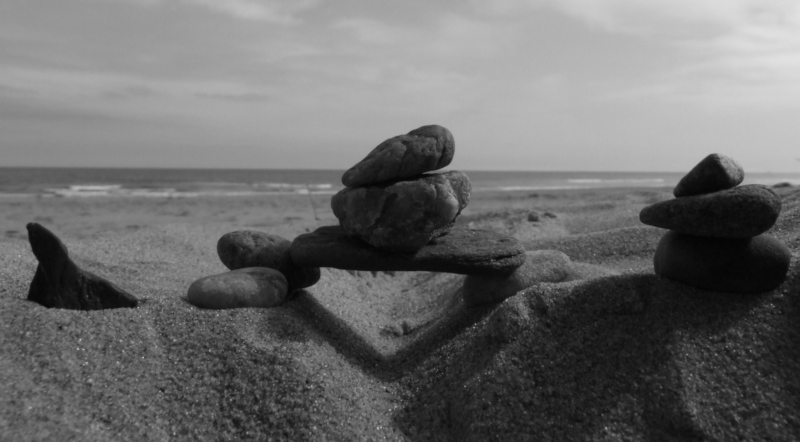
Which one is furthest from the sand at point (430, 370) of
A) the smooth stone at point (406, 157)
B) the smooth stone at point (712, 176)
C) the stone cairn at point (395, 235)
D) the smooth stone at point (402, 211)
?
the smooth stone at point (406, 157)

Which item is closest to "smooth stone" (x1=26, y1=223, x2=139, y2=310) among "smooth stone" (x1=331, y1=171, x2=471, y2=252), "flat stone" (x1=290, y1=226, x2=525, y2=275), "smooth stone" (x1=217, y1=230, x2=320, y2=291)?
"smooth stone" (x1=217, y1=230, x2=320, y2=291)

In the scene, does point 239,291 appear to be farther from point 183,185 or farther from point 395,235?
point 183,185

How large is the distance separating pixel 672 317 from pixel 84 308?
143 inches

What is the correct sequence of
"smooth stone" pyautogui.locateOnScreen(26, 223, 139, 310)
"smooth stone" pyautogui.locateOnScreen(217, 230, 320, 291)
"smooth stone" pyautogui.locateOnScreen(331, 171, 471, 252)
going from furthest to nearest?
"smooth stone" pyautogui.locateOnScreen(217, 230, 320, 291) → "smooth stone" pyautogui.locateOnScreen(331, 171, 471, 252) → "smooth stone" pyautogui.locateOnScreen(26, 223, 139, 310)

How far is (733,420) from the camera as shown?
2508 mm

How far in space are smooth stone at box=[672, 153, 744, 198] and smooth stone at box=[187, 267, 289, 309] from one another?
9.29 feet

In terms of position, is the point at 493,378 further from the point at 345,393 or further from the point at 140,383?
the point at 140,383

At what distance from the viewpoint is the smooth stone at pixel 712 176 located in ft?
10.1

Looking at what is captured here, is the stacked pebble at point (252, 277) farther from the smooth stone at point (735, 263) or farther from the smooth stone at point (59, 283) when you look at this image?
the smooth stone at point (735, 263)

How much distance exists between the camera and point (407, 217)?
3.47 meters

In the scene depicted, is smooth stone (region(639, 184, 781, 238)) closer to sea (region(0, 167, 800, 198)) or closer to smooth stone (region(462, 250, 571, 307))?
smooth stone (region(462, 250, 571, 307))

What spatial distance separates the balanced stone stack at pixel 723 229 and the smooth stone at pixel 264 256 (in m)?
2.59

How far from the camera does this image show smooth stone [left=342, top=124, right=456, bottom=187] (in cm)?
350

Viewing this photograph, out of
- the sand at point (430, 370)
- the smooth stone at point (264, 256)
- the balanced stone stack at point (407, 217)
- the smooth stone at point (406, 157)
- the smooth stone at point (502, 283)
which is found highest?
the smooth stone at point (406, 157)
